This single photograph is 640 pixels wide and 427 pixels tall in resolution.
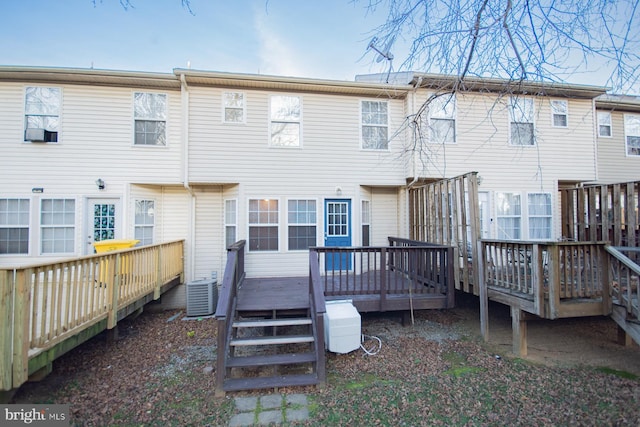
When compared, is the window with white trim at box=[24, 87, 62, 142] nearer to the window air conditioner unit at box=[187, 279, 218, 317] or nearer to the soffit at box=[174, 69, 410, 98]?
the soffit at box=[174, 69, 410, 98]

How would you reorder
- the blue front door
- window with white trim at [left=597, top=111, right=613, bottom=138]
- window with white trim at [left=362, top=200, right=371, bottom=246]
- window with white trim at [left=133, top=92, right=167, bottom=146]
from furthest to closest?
1. window with white trim at [left=597, top=111, right=613, bottom=138]
2. window with white trim at [left=362, top=200, right=371, bottom=246]
3. the blue front door
4. window with white trim at [left=133, top=92, right=167, bottom=146]

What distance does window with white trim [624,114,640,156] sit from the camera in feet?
29.7

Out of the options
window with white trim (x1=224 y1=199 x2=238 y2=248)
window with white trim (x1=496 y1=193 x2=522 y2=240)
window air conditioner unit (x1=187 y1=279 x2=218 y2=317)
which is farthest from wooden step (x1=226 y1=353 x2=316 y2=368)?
window with white trim (x1=496 y1=193 x2=522 y2=240)

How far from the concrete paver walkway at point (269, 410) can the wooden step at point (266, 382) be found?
115 millimetres

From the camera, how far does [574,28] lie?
2711 mm

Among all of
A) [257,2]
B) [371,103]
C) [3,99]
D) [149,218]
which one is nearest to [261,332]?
[149,218]

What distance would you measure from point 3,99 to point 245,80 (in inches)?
215

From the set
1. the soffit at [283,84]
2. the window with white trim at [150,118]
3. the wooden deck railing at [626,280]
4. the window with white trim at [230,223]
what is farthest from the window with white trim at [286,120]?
the wooden deck railing at [626,280]

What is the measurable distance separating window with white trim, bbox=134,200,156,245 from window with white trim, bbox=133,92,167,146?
1.50 m

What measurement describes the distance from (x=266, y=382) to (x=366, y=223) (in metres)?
5.06

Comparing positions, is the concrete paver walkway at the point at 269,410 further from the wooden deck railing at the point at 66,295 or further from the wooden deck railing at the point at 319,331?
the wooden deck railing at the point at 66,295

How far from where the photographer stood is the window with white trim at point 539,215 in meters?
8.09

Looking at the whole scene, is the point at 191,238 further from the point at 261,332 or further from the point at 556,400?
the point at 556,400

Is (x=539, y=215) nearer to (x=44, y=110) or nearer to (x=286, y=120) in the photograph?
(x=286, y=120)
